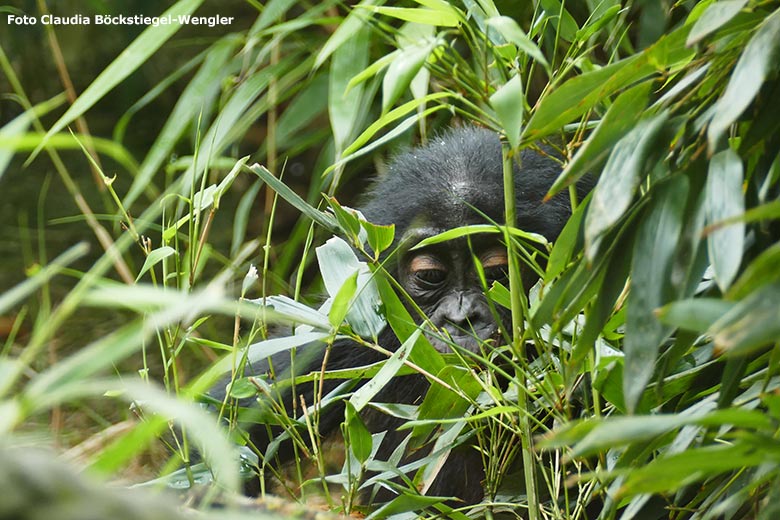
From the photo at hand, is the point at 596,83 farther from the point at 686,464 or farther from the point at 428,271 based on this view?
the point at 428,271

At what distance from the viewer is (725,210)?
2.86 feet

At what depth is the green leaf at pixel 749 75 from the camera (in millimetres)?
856

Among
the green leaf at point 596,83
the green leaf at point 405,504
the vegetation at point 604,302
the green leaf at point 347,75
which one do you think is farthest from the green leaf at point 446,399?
the green leaf at point 347,75

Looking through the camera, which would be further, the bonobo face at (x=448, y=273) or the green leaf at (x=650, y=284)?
the bonobo face at (x=448, y=273)

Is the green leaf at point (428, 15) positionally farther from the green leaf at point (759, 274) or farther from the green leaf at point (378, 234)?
the green leaf at point (759, 274)

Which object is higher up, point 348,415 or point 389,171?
point 389,171

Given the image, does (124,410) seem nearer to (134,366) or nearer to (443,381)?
(134,366)

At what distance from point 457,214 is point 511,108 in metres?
1.06

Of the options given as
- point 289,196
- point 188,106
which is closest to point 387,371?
point 289,196

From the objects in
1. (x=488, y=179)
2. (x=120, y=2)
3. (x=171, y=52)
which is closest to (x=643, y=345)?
(x=488, y=179)

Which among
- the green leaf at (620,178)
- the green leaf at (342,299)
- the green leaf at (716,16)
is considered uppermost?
the green leaf at (716,16)

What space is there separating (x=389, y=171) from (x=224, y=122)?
1.75ft

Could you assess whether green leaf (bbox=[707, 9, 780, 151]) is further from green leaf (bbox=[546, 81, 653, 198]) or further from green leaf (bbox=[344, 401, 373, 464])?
green leaf (bbox=[344, 401, 373, 464])

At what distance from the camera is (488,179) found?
6.80ft
